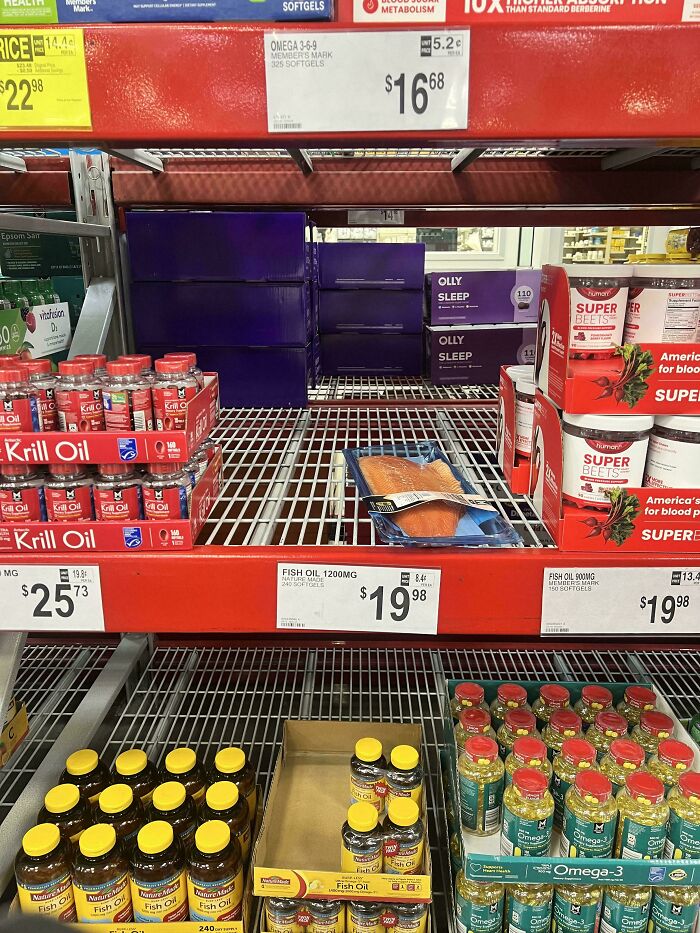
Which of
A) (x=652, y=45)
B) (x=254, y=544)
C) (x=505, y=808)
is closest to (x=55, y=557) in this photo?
(x=254, y=544)

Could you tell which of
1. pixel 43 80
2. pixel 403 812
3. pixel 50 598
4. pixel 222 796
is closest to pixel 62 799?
pixel 222 796

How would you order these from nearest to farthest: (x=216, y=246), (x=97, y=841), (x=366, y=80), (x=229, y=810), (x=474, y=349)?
1. (x=366, y=80)
2. (x=97, y=841)
3. (x=229, y=810)
4. (x=216, y=246)
5. (x=474, y=349)

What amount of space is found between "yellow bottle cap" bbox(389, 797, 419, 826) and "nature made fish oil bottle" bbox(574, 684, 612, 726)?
0.40m

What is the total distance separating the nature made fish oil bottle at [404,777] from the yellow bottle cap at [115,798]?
0.40 metres

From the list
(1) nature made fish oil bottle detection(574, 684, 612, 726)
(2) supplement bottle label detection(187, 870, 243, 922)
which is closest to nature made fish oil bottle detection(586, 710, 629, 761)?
(1) nature made fish oil bottle detection(574, 684, 612, 726)

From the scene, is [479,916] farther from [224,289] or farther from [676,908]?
[224,289]

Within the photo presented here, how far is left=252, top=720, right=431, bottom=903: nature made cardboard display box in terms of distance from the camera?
99 cm

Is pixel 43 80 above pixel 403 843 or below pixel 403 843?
above

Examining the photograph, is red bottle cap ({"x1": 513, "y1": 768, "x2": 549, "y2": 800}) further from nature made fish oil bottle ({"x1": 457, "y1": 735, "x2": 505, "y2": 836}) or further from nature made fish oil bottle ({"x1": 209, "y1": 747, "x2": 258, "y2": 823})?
nature made fish oil bottle ({"x1": 209, "y1": 747, "x2": 258, "y2": 823})

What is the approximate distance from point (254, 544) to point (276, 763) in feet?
1.80

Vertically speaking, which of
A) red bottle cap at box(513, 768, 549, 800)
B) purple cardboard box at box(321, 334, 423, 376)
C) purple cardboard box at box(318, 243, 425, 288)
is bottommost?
red bottle cap at box(513, 768, 549, 800)

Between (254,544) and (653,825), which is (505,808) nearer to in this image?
(653,825)

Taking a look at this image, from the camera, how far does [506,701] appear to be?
1.25 meters

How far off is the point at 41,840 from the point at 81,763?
0.17 m
